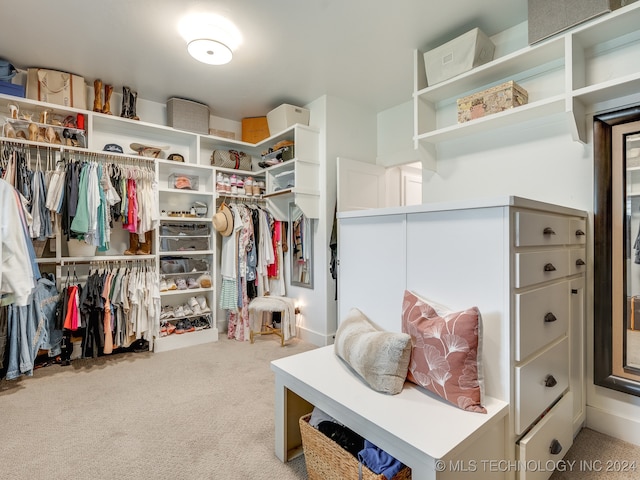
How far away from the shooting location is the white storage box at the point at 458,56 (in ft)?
6.93

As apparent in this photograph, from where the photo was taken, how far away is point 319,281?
3404 millimetres

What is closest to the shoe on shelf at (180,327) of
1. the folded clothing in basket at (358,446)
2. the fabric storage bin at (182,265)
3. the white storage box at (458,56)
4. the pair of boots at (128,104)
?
the fabric storage bin at (182,265)

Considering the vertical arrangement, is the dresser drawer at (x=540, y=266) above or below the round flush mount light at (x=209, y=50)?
below

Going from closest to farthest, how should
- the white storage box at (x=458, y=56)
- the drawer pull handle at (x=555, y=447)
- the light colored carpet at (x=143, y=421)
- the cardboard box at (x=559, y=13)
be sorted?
the drawer pull handle at (x=555, y=447)
the light colored carpet at (x=143, y=421)
the cardboard box at (x=559, y=13)
the white storage box at (x=458, y=56)

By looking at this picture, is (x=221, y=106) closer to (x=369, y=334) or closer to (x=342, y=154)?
(x=342, y=154)

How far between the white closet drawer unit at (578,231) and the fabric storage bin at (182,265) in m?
3.22

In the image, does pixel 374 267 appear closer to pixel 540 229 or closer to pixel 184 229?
pixel 540 229

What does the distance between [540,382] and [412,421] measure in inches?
26.6

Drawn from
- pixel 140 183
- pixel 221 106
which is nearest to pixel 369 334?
pixel 140 183

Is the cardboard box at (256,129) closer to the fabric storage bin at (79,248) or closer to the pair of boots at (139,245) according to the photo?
the pair of boots at (139,245)

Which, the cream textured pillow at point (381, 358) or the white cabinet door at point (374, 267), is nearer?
the cream textured pillow at point (381, 358)

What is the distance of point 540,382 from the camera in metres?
1.38

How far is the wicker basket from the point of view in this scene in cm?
116

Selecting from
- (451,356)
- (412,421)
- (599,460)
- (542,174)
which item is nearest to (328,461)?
(412,421)
